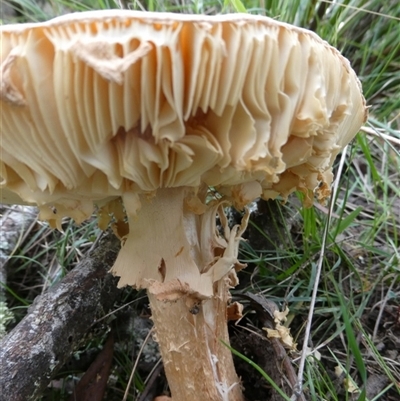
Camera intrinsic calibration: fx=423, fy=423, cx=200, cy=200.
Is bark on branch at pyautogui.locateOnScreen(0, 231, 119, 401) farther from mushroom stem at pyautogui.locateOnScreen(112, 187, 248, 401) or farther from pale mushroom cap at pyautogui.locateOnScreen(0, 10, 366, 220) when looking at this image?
pale mushroom cap at pyautogui.locateOnScreen(0, 10, 366, 220)

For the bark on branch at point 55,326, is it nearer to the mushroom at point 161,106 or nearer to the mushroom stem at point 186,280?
the mushroom stem at point 186,280

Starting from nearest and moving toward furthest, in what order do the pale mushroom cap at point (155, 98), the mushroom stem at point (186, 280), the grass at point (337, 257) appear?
the pale mushroom cap at point (155, 98) → the mushroom stem at point (186, 280) → the grass at point (337, 257)

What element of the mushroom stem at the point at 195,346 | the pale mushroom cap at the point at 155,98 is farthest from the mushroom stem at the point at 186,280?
the pale mushroom cap at the point at 155,98

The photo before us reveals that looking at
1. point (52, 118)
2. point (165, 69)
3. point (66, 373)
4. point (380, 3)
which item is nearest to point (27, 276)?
point (66, 373)

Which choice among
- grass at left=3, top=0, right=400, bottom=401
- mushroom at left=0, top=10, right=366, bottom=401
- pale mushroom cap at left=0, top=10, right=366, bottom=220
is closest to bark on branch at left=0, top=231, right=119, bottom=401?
grass at left=3, top=0, right=400, bottom=401

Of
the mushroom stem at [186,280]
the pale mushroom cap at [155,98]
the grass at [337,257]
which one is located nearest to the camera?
the pale mushroom cap at [155,98]

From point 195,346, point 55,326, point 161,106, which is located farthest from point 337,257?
point 161,106

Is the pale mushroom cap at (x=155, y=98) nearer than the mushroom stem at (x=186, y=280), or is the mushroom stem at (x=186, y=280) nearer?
the pale mushroom cap at (x=155, y=98)

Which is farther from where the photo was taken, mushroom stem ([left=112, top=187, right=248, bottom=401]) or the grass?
the grass
